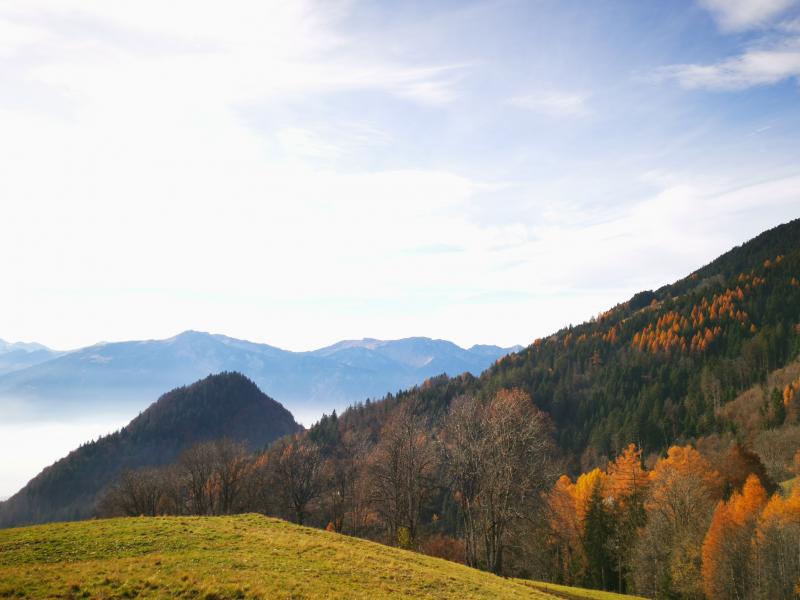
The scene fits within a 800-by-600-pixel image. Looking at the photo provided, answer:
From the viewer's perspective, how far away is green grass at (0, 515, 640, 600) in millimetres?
19266

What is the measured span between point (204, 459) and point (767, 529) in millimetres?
75175

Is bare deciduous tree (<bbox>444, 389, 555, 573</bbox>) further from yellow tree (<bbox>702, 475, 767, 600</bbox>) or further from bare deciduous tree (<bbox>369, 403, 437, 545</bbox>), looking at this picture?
yellow tree (<bbox>702, 475, 767, 600</bbox>)

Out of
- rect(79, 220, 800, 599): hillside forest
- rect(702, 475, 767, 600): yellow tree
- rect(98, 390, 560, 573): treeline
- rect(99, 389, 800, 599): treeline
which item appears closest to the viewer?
rect(98, 390, 560, 573): treeline

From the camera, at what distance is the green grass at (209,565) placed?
19.3 meters

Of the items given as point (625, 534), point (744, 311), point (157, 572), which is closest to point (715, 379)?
point (744, 311)

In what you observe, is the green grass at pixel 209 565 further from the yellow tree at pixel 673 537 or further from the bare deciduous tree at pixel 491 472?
the yellow tree at pixel 673 537

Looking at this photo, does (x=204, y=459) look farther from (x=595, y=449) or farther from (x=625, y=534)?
(x=595, y=449)

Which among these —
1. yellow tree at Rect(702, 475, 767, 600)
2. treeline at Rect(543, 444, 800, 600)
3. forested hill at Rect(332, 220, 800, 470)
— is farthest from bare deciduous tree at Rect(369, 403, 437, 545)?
forested hill at Rect(332, 220, 800, 470)

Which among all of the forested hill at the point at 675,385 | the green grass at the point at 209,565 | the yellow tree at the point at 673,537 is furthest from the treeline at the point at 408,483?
the forested hill at the point at 675,385

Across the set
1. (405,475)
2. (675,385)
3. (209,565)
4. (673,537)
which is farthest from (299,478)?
(675,385)

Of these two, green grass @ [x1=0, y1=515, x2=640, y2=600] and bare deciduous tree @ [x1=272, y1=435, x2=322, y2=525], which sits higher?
green grass @ [x1=0, y1=515, x2=640, y2=600]

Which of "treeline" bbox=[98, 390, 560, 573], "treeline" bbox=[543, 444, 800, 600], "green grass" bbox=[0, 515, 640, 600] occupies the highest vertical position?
"green grass" bbox=[0, 515, 640, 600]

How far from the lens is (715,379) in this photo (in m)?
162

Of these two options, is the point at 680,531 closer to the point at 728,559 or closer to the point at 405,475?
the point at 728,559
